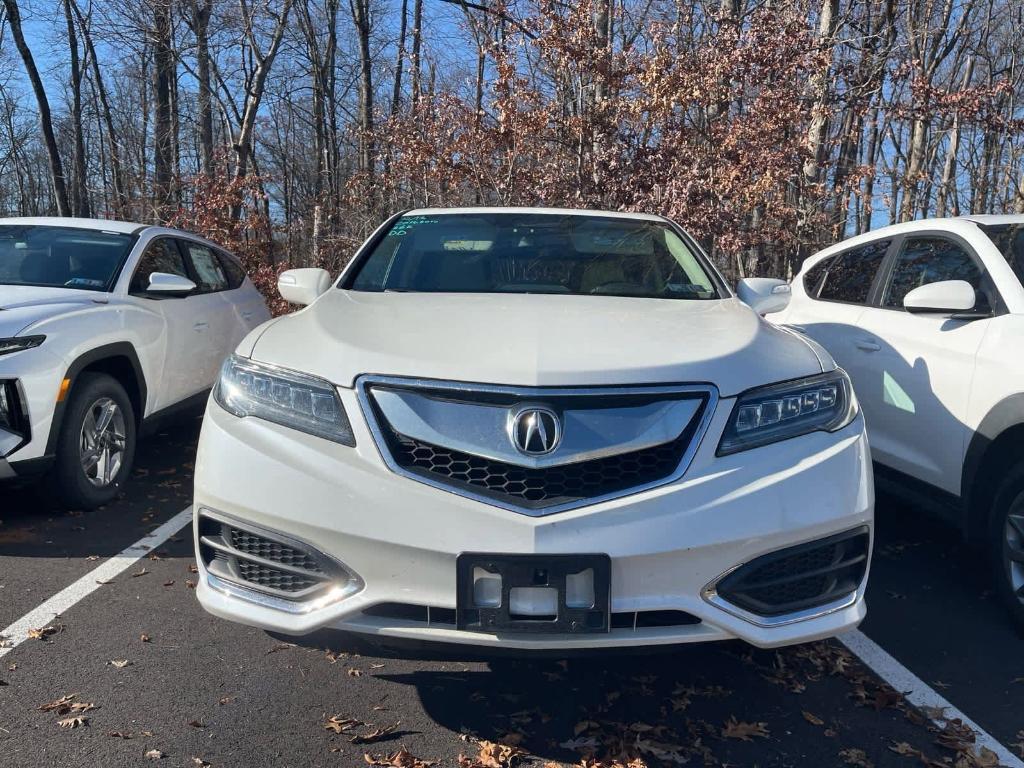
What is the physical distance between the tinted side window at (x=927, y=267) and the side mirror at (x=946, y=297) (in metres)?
0.27

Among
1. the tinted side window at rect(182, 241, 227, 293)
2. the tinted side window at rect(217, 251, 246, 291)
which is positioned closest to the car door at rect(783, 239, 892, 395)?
the tinted side window at rect(182, 241, 227, 293)

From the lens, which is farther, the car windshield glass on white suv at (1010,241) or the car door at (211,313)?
the car door at (211,313)

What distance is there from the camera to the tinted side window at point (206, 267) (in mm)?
6434

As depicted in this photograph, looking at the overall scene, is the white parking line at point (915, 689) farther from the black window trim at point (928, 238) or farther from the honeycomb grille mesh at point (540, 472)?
the black window trim at point (928, 238)

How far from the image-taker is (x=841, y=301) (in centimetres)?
509

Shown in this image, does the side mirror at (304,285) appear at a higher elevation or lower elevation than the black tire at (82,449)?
higher

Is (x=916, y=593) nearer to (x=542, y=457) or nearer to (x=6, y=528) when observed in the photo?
(x=542, y=457)

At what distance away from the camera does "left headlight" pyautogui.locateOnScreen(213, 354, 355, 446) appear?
7.92ft

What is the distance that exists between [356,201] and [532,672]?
11727 mm

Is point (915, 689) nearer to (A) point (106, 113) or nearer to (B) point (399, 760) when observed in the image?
(B) point (399, 760)

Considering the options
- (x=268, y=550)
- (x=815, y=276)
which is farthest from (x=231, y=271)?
(x=268, y=550)

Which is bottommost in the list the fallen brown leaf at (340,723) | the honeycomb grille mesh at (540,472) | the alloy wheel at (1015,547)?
the fallen brown leaf at (340,723)

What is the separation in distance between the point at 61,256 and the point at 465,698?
13.8 feet

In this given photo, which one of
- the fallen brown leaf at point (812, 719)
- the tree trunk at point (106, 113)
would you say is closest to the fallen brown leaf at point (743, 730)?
the fallen brown leaf at point (812, 719)
